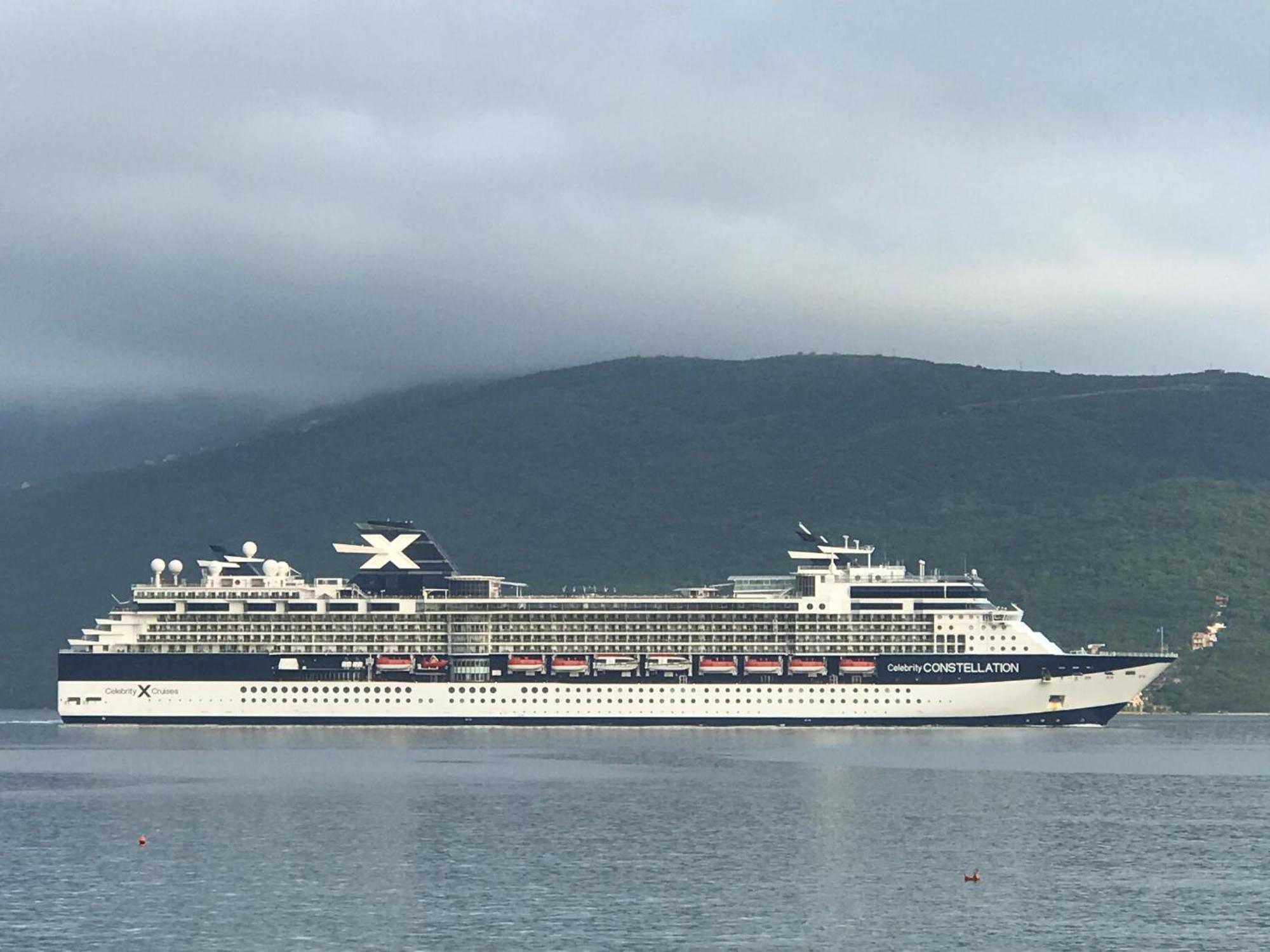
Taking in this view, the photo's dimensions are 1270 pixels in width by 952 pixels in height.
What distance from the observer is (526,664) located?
127 m

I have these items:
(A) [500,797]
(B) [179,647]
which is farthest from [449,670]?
A: (A) [500,797]

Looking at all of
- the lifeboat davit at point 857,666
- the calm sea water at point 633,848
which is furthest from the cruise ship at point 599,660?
the calm sea water at point 633,848

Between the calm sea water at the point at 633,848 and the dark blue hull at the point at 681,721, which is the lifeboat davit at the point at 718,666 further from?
the calm sea water at the point at 633,848

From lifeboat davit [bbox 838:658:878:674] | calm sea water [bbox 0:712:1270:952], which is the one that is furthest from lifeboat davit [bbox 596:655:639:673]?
calm sea water [bbox 0:712:1270:952]

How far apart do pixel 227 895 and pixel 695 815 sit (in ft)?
72.3

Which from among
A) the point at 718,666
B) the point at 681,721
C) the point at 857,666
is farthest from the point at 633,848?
the point at 857,666

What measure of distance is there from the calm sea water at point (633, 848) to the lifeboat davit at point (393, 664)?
15635 mm

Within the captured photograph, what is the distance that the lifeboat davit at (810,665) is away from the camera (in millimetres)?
125125

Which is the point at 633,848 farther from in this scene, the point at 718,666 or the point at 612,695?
the point at 612,695

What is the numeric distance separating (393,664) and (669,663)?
51.7ft

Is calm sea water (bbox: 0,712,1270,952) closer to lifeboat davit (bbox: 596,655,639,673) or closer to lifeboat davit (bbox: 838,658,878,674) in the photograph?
lifeboat davit (bbox: 838,658,878,674)

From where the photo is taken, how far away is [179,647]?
128 meters

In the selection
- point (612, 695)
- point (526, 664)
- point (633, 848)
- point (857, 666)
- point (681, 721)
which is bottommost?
point (633, 848)

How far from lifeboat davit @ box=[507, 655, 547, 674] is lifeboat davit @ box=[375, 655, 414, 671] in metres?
5.70
